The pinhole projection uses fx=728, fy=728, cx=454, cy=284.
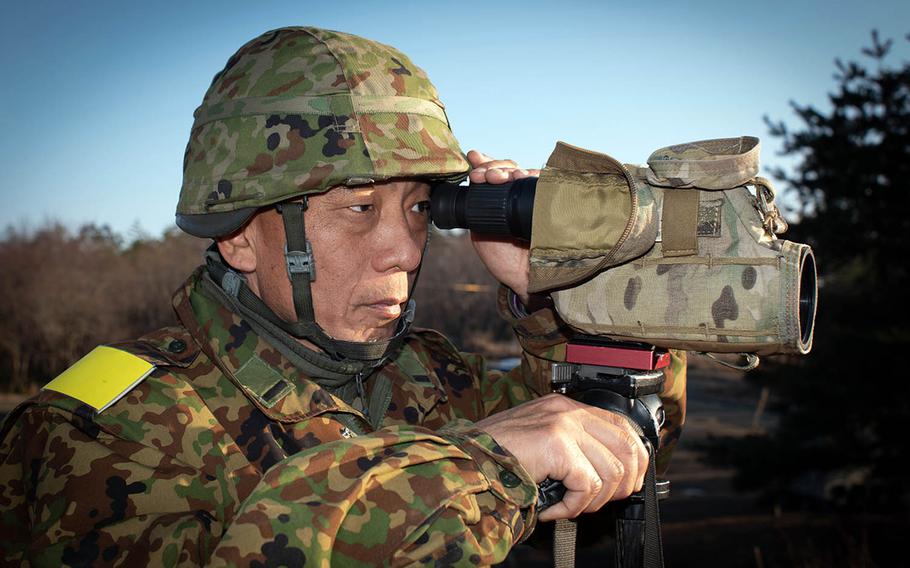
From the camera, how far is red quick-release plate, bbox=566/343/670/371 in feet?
6.64

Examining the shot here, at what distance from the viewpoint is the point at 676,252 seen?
5.93 feet

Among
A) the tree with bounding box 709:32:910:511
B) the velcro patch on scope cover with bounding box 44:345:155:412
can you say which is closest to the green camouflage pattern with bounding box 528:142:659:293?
the velcro patch on scope cover with bounding box 44:345:155:412

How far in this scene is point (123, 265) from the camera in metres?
21.4

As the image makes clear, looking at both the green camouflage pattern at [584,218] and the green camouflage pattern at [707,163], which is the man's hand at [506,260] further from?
the green camouflage pattern at [707,163]

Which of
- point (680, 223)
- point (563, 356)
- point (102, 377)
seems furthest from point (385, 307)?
point (680, 223)

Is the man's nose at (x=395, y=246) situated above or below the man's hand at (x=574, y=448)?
above

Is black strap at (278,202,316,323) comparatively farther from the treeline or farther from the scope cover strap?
the treeline

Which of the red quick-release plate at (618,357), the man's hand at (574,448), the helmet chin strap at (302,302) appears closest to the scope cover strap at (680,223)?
the red quick-release plate at (618,357)

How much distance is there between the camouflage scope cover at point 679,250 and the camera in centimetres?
171

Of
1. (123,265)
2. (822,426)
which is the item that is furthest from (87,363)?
(123,265)

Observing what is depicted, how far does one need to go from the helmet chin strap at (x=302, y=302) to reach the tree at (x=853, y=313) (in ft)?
36.9

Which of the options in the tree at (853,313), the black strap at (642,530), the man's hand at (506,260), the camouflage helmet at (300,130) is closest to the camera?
the black strap at (642,530)

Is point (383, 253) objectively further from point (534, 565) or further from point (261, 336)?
point (534, 565)

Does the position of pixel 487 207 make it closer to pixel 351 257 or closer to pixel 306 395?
pixel 351 257
